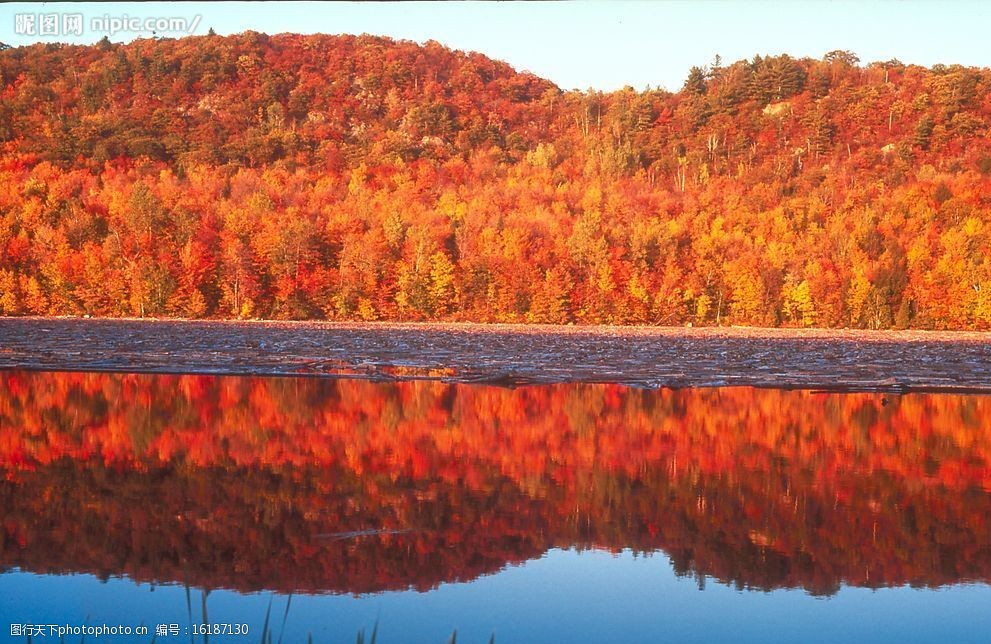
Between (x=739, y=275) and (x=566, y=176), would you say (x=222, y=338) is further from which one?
(x=566, y=176)

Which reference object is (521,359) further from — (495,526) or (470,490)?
(495,526)

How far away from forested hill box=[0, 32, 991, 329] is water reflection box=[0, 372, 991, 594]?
56.0 m

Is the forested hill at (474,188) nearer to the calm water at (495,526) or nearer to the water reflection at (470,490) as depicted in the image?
the water reflection at (470,490)

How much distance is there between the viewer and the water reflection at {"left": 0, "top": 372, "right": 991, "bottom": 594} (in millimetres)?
8828

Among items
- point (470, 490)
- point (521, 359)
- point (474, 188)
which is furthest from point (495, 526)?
point (474, 188)

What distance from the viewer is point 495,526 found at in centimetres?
990

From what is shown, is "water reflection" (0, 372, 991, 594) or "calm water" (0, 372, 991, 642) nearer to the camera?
"calm water" (0, 372, 991, 642)

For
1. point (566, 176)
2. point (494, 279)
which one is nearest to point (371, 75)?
point (566, 176)

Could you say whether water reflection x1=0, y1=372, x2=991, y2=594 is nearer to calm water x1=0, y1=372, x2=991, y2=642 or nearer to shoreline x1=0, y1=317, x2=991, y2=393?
calm water x1=0, y1=372, x2=991, y2=642

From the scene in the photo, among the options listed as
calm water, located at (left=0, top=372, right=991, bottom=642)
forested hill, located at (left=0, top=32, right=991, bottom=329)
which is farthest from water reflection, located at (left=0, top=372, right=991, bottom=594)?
forested hill, located at (left=0, top=32, right=991, bottom=329)

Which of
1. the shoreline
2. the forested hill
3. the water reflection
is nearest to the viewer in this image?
the water reflection

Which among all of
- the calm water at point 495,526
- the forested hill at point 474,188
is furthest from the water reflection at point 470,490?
the forested hill at point 474,188

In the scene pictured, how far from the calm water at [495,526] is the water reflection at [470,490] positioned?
4 centimetres

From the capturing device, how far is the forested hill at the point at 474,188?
7444cm
